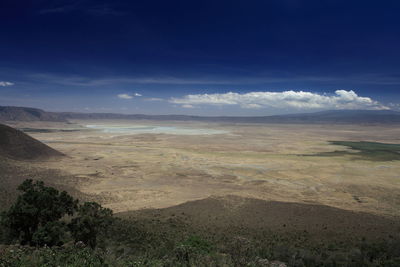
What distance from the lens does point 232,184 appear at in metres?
37.3

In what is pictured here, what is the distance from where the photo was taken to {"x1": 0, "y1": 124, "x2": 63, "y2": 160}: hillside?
4641cm

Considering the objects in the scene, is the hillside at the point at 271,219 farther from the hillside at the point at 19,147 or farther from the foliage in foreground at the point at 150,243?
the hillside at the point at 19,147

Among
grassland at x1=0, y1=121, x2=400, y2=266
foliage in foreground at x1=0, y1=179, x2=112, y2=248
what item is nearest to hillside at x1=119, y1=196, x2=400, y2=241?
grassland at x1=0, y1=121, x2=400, y2=266

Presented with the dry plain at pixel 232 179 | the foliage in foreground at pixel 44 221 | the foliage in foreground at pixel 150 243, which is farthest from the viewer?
the dry plain at pixel 232 179

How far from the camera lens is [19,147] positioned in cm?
4891

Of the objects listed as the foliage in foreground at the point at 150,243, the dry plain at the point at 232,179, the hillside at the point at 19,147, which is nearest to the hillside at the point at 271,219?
the foliage in foreground at the point at 150,243

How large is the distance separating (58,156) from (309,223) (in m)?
51.5

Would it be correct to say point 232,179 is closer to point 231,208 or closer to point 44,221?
point 231,208

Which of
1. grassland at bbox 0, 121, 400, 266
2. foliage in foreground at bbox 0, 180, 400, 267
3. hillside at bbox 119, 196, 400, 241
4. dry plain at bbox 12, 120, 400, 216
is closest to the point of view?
foliage in foreground at bbox 0, 180, 400, 267

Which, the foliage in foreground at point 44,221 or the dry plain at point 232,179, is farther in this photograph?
the dry plain at point 232,179

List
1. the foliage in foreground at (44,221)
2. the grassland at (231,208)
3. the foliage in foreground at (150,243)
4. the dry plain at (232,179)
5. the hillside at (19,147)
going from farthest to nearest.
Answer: the hillside at (19,147) < the dry plain at (232,179) < the grassland at (231,208) < the foliage in foreground at (44,221) < the foliage in foreground at (150,243)

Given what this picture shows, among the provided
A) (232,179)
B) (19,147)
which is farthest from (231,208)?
(19,147)

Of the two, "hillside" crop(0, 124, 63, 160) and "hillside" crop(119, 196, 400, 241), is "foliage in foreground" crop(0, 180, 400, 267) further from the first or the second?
"hillside" crop(0, 124, 63, 160)

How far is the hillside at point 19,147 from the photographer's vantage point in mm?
46406
